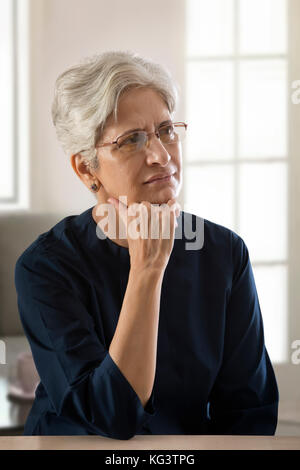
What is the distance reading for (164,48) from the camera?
1.38 metres

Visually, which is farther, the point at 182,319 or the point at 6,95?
the point at 6,95

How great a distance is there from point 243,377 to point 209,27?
34.8 inches

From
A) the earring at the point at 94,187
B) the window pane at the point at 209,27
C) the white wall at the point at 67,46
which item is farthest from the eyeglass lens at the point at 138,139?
the window pane at the point at 209,27

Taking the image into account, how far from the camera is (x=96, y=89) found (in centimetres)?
97

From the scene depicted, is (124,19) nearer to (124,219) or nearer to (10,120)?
(10,120)

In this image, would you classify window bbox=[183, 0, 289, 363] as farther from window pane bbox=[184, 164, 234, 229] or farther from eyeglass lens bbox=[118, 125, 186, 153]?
eyeglass lens bbox=[118, 125, 186, 153]

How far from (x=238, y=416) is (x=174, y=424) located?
0.12m

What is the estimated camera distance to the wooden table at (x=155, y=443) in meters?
0.79

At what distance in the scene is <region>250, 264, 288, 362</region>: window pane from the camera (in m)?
1.48

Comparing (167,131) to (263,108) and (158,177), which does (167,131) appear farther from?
(263,108)

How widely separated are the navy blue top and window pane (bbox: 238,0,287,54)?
0.64 m

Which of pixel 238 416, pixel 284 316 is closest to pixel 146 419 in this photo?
pixel 238 416

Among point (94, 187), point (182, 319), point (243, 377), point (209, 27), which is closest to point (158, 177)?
point (94, 187)

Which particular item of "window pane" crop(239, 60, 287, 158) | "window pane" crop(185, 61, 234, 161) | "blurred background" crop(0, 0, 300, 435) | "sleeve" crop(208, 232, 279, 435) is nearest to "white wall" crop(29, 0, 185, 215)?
"blurred background" crop(0, 0, 300, 435)
